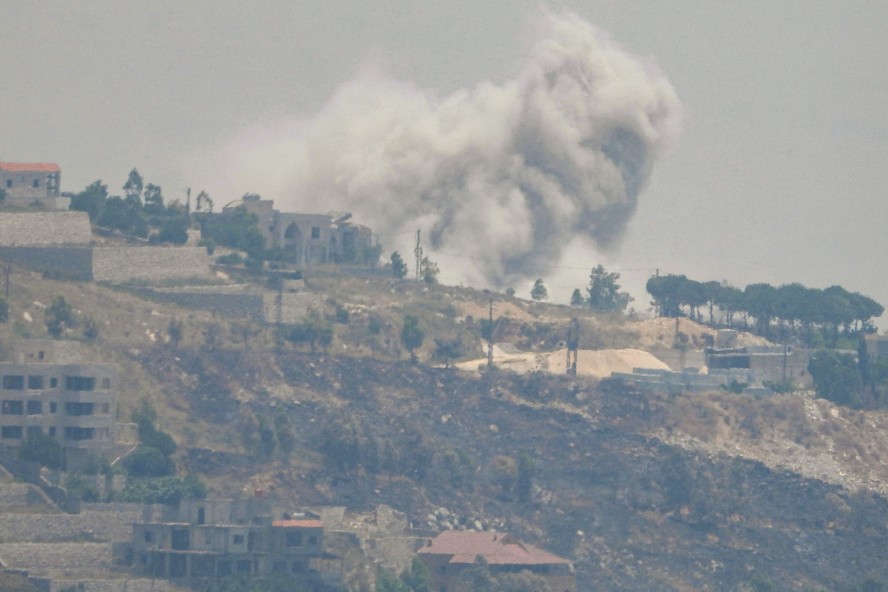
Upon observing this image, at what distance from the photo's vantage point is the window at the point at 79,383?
550ft

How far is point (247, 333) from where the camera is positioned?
190750 millimetres

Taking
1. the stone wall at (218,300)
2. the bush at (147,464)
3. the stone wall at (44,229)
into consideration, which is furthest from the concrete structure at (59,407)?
the stone wall at (44,229)

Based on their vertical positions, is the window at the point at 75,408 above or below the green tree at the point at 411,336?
below

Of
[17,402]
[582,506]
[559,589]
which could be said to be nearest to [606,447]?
[582,506]

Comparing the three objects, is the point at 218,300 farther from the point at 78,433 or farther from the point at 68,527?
the point at 68,527

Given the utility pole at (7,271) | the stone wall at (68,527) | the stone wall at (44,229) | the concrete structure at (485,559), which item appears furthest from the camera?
the stone wall at (44,229)

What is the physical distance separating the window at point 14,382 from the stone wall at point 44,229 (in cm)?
2723

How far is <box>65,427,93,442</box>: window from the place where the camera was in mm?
167125

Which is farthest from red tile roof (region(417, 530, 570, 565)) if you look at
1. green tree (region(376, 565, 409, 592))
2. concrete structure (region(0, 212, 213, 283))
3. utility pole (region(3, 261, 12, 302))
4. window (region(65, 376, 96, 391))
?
concrete structure (region(0, 212, 213, 283))

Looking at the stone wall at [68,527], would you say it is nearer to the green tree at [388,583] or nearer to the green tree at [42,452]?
the green tree at [42,452]

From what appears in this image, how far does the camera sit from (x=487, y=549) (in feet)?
547

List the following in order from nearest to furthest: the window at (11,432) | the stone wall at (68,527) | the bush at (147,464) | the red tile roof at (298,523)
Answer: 1. the stone wall at (68,527)
2. the red tile roof at (298,523)
3. the window at (11,432)
4. the bush at (147,464)

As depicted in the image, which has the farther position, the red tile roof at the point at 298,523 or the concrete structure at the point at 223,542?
the red tile roof at the point at 298,523

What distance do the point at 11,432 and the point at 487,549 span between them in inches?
938
